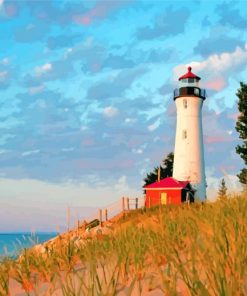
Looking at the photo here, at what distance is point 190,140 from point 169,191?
5269 mm

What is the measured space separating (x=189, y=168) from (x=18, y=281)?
3952 cm

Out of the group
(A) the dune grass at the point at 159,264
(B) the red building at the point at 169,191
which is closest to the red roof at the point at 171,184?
(B) the red building at the point at 169,191

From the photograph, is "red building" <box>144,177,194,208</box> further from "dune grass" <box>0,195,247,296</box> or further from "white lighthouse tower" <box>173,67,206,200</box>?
"dune grass" <box>0,195,247,296</box>

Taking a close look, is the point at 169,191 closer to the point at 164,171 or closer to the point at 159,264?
the point at 164,171

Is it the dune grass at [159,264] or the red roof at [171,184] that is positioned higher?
the red roof at [171,184]

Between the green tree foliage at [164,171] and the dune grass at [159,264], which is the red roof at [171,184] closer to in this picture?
the green tree foliage at [164,171]

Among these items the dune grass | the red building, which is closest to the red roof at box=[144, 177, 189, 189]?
the red building

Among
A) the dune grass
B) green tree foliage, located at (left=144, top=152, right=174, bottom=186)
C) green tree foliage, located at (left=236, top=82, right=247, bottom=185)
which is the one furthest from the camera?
green tree foliage, located at (left=144, top=152, right=174, bottom=186)

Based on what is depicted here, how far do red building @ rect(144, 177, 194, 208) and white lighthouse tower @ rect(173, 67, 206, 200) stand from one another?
773mm

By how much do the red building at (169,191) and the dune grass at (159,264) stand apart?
3721 cm

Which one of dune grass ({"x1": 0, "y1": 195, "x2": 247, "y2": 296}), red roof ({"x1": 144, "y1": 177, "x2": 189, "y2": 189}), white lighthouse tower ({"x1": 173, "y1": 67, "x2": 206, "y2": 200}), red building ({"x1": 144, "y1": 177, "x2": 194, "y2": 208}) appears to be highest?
white lighthouse tower ({"x1": 173, "y1": 67, "x2": 206, "y2": 200})

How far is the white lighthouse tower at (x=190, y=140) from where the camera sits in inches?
1720

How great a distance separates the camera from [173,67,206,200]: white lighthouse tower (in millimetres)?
43688

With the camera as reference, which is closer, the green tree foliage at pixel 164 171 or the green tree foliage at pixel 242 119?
the green tree foliage at pixel 242 119
